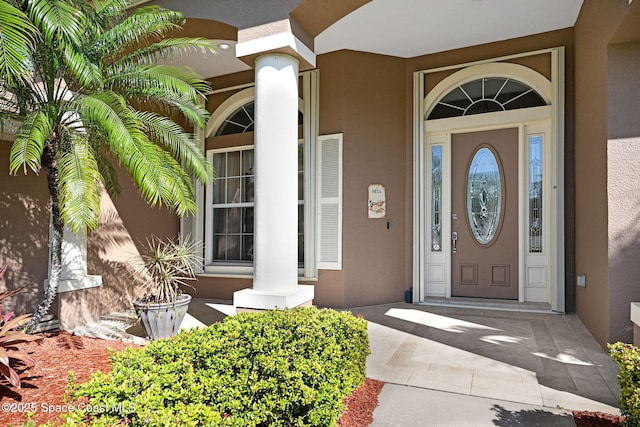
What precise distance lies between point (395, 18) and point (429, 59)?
4.15ft

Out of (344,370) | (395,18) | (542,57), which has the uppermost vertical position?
(395,18)

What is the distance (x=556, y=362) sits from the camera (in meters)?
3.54

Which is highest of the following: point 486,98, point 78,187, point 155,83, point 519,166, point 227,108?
point 227,108

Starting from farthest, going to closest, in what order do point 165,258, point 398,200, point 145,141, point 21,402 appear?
point 398,200 < point 165,258 < point 145,141 < point 21,402

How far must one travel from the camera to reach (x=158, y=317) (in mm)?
4184

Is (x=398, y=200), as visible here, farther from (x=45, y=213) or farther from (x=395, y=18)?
(x=45, y=213)

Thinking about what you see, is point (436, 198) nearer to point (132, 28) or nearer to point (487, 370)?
point (487, 370)

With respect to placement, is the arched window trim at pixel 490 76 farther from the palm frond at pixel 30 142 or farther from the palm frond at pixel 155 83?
the palm frond at pixel 30 142

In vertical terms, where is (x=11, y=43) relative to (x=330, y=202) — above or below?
above

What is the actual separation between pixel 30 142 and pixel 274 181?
1.94m

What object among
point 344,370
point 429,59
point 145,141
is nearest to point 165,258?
point 145,141

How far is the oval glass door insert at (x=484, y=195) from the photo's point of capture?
234 inches

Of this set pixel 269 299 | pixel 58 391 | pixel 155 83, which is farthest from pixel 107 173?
pixel 58 391

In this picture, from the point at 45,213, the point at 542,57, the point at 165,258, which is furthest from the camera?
the point at 542,57
